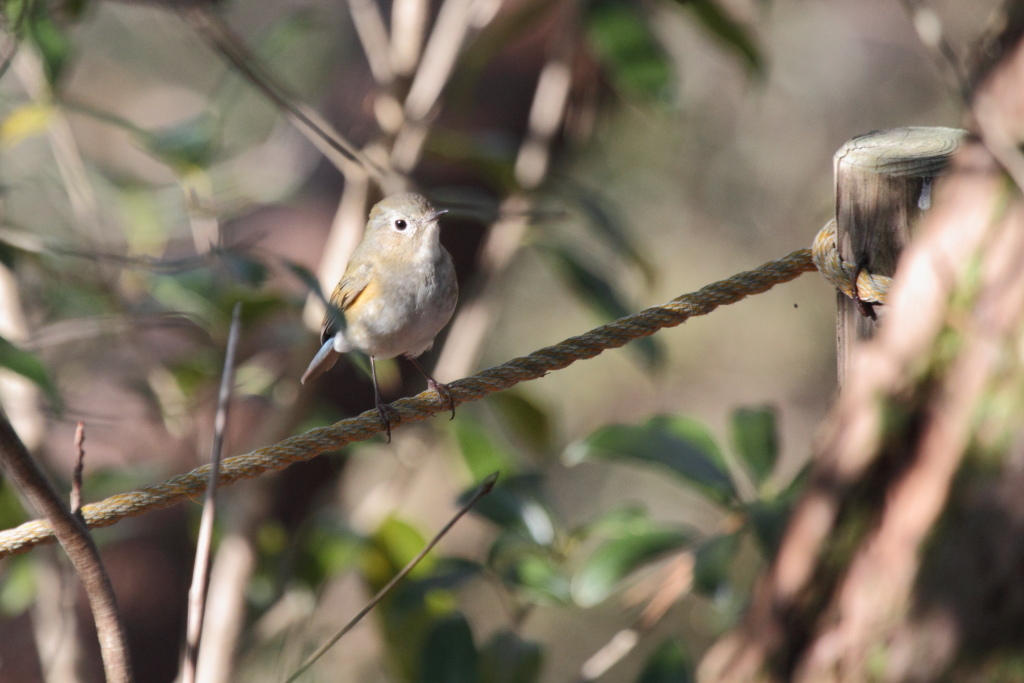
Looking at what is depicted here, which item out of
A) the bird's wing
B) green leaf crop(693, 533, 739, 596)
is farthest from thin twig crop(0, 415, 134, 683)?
the bird's wing

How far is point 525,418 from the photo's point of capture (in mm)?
2639

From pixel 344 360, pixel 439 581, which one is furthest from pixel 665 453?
pixel 344 360

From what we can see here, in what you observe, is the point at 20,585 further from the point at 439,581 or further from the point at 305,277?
A: the point at 305,277

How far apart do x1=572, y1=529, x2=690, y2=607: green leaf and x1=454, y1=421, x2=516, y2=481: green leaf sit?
41 centimetres

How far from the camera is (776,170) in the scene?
24.8ft

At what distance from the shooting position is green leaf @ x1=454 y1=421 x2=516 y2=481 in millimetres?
2477

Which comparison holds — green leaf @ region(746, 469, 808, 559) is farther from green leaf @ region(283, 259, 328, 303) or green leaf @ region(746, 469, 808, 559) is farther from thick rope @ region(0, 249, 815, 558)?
green leaf @ region(283, 259, 328, 303)

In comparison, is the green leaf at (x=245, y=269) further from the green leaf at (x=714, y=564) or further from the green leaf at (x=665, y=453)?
the green leaf at (x=714, y=564)

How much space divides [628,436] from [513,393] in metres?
0.61

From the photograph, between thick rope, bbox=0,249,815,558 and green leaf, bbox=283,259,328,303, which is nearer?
thick rope, bbox=0,249,815,558

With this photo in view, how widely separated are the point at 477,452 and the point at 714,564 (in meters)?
0.79

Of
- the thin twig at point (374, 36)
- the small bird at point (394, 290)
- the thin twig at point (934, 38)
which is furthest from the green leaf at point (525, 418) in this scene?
the thin twig at point (934, 38)

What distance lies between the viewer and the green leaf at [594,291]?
8.30 ft

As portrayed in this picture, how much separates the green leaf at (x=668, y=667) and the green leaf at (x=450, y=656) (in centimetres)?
37
